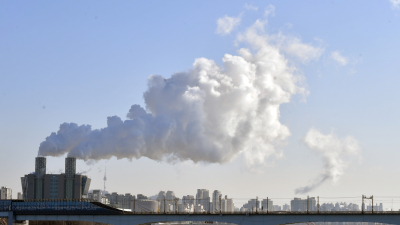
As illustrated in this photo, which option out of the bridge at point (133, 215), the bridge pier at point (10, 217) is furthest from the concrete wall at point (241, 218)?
the bridge pier at point (10, 217)

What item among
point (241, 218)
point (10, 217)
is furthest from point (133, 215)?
point (10, 217)

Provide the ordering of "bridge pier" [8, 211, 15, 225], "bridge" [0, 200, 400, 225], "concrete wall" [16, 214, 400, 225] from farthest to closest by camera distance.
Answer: "bridge pier" [8, 211, 15, 225] → "bridge" [0, 200, 400, 225] → "concrete wall" [16, 214, 400, 225]

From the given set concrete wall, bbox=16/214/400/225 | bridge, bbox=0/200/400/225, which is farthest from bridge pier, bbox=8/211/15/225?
concrete wall, bbox=16/214/400/225

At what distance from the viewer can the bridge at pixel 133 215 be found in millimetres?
104125

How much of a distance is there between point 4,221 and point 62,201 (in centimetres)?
1706

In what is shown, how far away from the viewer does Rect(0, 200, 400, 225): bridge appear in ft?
342

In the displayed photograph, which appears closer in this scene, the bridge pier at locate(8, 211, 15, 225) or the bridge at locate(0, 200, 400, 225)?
the bridge at locate(0, 200, 400, 225)

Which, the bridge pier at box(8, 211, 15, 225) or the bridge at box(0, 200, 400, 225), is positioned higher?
the bridge at box(0, 200, 400, 225)

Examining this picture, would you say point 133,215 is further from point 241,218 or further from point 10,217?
point 10,217

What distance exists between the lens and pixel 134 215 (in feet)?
368

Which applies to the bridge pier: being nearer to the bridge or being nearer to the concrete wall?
the bridge

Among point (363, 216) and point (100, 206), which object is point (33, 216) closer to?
point (100, 206)

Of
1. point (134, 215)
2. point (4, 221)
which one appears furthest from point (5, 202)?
point (134, 215)

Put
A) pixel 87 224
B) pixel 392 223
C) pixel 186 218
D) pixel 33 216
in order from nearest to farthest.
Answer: pixel 392 223
pixel 186 218
pixel 33 216
pixel 87 224
